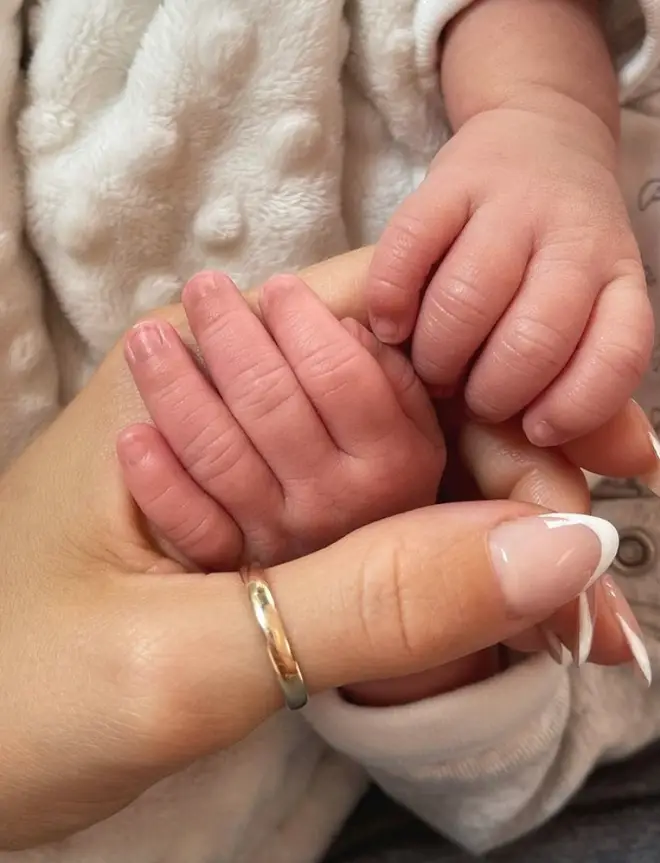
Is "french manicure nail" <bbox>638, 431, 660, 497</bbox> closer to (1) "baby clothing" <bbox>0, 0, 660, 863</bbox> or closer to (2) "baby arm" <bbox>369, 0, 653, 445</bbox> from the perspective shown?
(2) "baby arm" <bbox>369, 0, 653, 445</bbox>

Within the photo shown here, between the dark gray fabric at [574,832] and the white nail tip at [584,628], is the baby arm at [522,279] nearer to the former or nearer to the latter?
the white nail tip at [584,628]

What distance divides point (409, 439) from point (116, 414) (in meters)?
0.16

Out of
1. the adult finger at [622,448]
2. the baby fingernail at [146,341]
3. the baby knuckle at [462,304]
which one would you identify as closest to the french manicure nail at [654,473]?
the adult finger at [622,448]

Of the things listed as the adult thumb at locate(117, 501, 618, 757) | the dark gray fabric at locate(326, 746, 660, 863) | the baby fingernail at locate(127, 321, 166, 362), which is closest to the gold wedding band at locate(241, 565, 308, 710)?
the adult thumb at locate(117, 501, 618, 757)

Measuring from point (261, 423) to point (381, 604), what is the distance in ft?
0.34

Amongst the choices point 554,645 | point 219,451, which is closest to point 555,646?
point 554,645

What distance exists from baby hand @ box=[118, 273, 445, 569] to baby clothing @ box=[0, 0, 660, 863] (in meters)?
0.16

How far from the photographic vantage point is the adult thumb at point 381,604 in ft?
1.38

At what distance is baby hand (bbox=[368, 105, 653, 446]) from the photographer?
45 centimetres

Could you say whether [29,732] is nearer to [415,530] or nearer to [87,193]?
[415,530]

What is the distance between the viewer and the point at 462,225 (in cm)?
49

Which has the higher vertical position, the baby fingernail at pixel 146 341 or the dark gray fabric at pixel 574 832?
the baby fingernail at pixel 146 341

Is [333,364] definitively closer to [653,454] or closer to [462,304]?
[462,304]

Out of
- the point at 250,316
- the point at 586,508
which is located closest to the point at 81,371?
the point at 250,316
